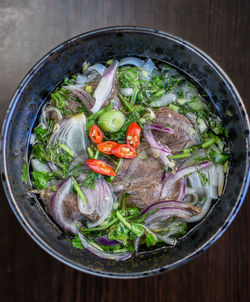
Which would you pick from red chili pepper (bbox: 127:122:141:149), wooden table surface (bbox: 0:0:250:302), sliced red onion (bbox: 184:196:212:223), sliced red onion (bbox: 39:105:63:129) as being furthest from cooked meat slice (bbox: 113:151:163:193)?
wooden table surface (bbox: 0:0:250:302)

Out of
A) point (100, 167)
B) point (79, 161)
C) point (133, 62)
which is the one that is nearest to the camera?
point (100, 167)

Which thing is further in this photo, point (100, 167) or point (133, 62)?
point (133, 62)

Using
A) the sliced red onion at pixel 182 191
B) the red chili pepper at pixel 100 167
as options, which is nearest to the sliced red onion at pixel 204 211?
the sliced red onion at pixel 182 191

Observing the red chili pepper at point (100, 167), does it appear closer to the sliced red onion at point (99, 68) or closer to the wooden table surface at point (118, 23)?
the sliced red onion at point (99, 68)

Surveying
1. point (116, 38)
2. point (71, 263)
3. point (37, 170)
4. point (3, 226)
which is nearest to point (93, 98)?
point (116, 38)

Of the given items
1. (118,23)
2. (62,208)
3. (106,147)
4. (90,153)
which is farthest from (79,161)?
(118,23)

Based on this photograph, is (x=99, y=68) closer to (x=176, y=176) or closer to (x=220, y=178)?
(x=176, y=176)

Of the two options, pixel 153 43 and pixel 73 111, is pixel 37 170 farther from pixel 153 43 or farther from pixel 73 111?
pixel 153 43
